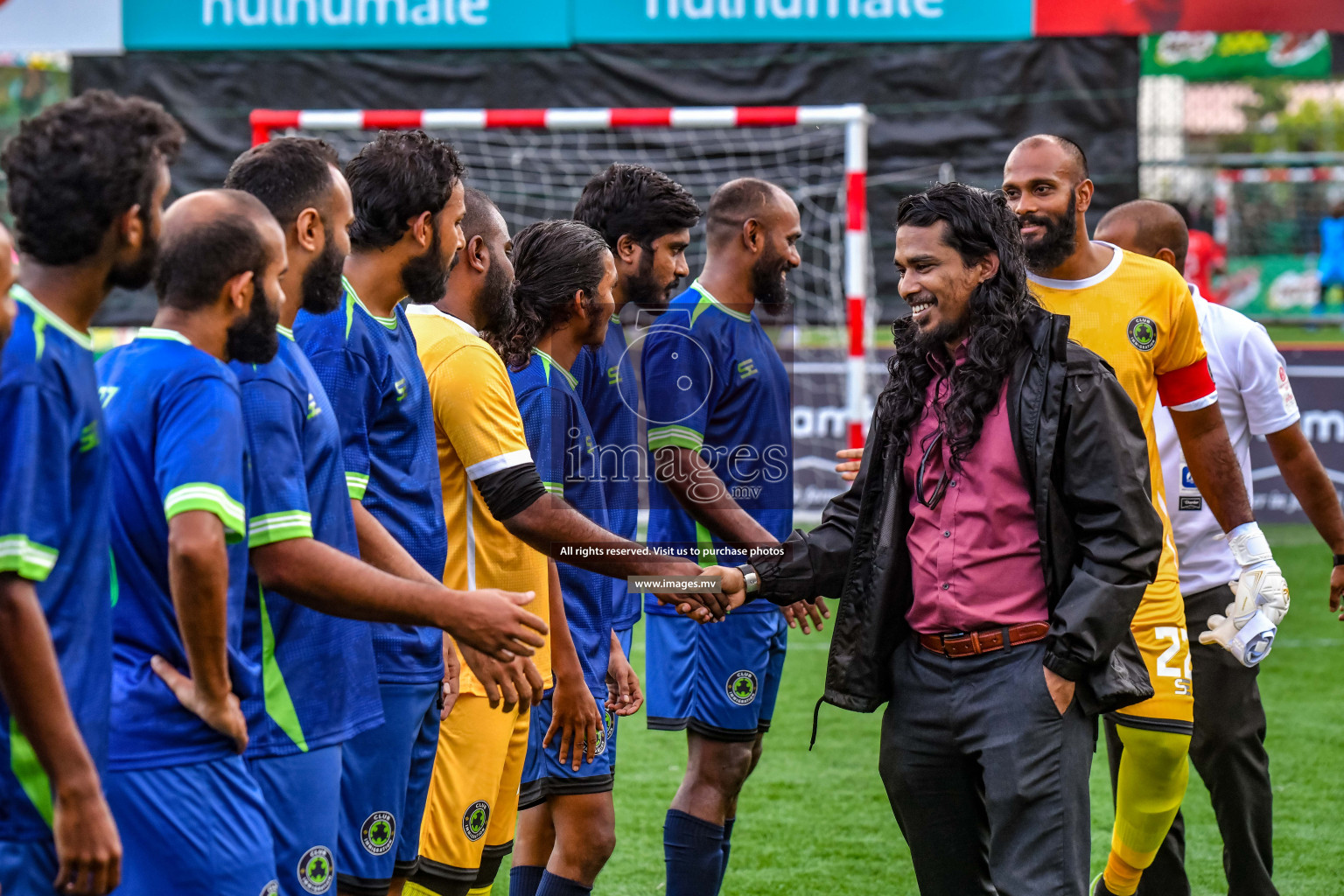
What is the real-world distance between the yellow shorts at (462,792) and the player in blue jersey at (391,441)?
0.17 metres

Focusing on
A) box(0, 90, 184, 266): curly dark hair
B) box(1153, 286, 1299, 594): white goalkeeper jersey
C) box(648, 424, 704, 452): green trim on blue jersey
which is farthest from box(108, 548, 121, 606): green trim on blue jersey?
box(1153, 286, 1299, 594): white goalkeeper jersey

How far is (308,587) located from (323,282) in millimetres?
656

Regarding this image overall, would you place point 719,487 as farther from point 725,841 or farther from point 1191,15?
point 1191,15

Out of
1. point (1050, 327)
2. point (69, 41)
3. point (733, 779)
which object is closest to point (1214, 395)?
point (1050, 327)

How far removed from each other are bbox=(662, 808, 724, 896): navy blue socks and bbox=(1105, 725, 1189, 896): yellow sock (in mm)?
1205

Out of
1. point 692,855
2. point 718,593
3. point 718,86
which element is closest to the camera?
point 718,593

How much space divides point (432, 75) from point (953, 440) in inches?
345

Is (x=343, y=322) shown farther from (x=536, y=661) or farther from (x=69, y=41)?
(x=69, y=41)

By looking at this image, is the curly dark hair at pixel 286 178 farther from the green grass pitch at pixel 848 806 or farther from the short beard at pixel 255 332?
the green grass pitch at pixel 848 806

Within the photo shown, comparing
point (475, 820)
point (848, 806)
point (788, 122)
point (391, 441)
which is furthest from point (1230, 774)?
point (788, 122)

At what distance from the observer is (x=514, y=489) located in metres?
3.33

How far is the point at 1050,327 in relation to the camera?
3191 mm

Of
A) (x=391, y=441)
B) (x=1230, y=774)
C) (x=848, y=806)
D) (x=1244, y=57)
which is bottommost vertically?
(x=848, y=806)

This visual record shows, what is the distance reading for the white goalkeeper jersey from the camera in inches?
178
